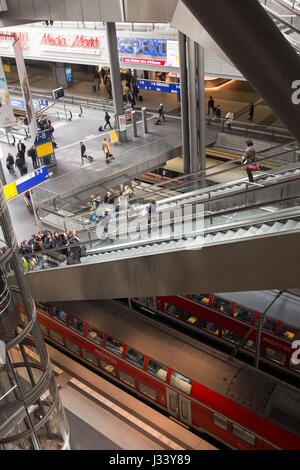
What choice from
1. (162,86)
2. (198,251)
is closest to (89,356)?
(198,251)

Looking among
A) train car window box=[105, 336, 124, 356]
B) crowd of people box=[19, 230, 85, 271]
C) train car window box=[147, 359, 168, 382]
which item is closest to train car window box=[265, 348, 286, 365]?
train car window box=[147, 359, 168, 382]

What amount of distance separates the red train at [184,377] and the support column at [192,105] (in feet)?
30.4

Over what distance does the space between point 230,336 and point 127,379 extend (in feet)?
11.1

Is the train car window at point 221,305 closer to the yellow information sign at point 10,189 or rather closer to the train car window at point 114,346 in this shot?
the train car window at point 114,346

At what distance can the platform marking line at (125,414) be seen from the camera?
39.5 ft

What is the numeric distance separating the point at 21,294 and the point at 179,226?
4144 millimetres

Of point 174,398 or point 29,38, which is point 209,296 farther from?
point 29,38

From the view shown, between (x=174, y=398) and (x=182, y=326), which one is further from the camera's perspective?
(x=182, y=326)

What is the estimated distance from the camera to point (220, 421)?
37.2 ft

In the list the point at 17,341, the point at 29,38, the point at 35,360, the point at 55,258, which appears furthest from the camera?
the point at 29,38

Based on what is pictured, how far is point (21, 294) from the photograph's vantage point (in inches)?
Answer: 275

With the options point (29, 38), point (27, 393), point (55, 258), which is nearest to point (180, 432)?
point (55, 258)

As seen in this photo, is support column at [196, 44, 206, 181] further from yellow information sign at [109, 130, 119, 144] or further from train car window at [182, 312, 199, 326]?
train car window at [182, 312, 199, 326]

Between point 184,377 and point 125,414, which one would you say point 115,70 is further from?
point 125,414
